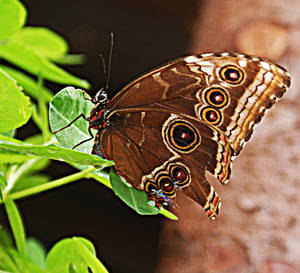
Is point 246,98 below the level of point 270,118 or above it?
above

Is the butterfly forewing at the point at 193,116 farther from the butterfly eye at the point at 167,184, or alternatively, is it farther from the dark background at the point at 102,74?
the dark background at the point at 102,74

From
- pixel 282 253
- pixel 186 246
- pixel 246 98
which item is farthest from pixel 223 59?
pixel 186 246

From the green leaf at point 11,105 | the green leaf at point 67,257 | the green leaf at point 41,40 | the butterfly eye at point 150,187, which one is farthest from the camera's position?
the green leaf at point 41,40

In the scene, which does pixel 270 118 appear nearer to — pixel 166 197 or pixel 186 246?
pixel 186 246

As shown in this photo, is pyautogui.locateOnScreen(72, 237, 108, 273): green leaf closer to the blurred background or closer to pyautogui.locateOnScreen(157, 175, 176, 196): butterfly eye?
pyautogui.locateOnScreen(157, 175, 176, 196): butterfly eye

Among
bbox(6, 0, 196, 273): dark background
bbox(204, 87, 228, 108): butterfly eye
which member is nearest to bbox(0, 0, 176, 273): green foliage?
bbox(204, 87, 228, 108): butterfly eye

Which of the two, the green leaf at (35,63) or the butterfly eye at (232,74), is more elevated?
the butterfly eye at (232,74)

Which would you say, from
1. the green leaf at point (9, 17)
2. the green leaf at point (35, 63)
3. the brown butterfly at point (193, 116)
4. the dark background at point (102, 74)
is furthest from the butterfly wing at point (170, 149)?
the dark background at point (102, 74)

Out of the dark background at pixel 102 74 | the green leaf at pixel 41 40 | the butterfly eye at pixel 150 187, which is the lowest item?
the dark background at pixel 102 74
